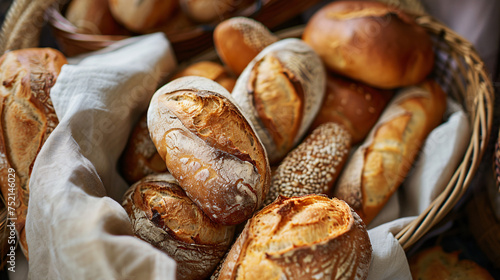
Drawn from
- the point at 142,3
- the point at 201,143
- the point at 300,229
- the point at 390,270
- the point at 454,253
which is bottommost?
the point at 454,253

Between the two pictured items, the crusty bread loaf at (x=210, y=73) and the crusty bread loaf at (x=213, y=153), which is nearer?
the crusty bread loaf at (x=213, y=153)

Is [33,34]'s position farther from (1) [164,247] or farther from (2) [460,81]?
(2) [460,81]

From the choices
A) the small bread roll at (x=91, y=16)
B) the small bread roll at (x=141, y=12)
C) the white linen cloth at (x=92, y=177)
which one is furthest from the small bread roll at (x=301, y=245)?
the small bread roll at (x=91, y=16)

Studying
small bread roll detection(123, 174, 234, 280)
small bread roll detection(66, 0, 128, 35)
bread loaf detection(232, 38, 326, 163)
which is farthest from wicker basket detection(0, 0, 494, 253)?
small bread roll detection(123, 174, 234, 280)

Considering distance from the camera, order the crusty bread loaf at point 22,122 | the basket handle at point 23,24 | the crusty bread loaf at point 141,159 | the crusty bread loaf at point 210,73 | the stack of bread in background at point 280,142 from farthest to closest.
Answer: the basket handle at point 23,24, the crusty bread loaf at point 210,73, the crusty bread loaf at point 141,159, the crusty bread loaf at point 22,122, the stack of bread in background at point 280,142

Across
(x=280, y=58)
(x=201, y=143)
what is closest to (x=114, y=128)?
(x=201, y=143)

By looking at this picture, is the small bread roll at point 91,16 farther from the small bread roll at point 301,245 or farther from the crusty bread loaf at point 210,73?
the small bread roll at point 301,245
